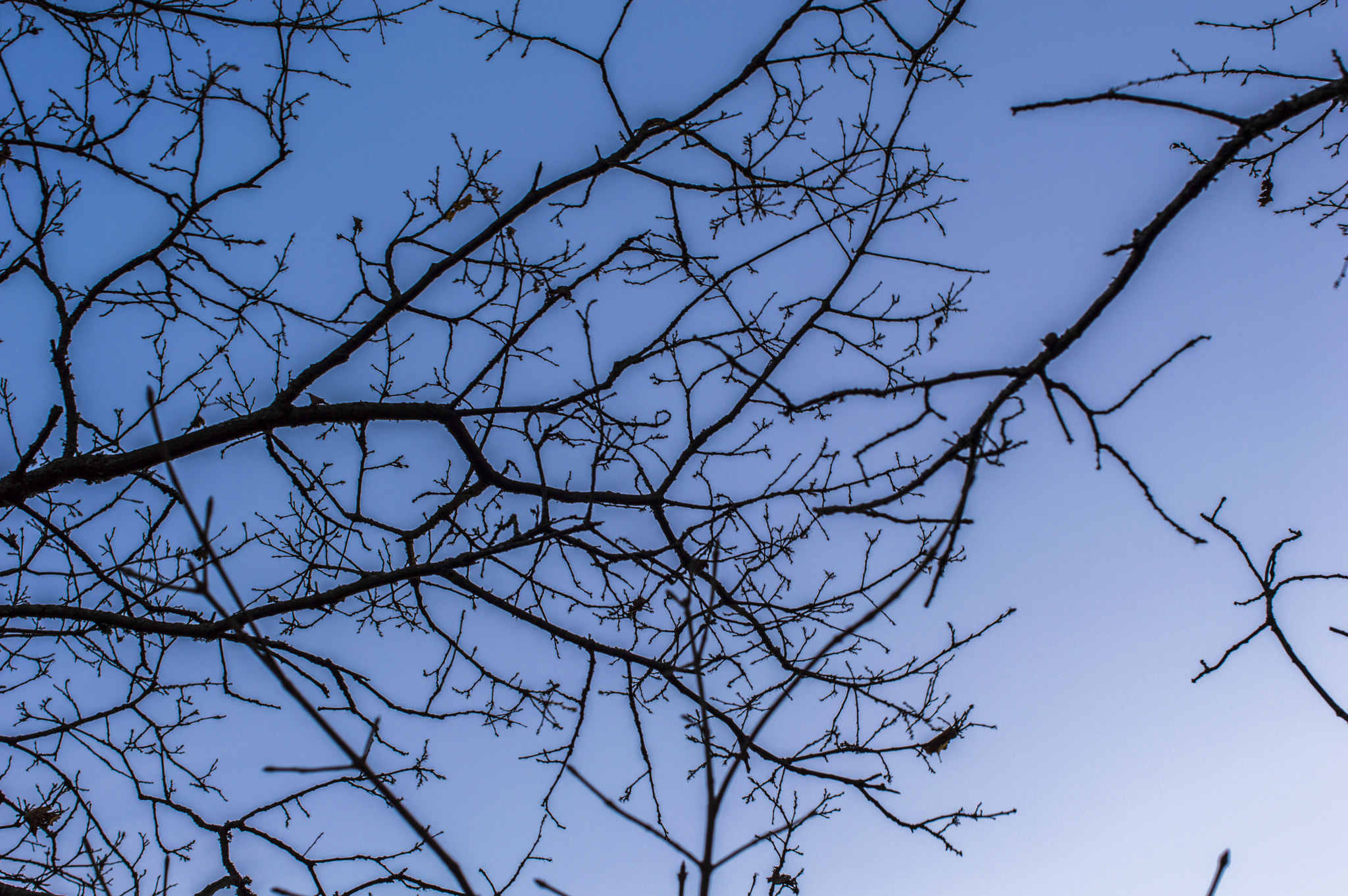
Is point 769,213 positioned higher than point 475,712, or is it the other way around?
point 769,213

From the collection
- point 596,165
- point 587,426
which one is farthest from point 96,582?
point 596,165

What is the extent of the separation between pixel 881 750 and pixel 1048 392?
2.20m

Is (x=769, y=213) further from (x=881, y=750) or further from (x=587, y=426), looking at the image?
(x=881, y=750)

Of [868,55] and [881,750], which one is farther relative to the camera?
[868,55]

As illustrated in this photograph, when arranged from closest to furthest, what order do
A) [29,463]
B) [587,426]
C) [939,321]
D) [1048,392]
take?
1. [1048,392]
2. [29,463]
3. [939,321]
4. [587,426]

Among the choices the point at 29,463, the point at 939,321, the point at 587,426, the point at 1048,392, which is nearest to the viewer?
the point at 1048,392

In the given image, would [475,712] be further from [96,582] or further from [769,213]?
[769,213]

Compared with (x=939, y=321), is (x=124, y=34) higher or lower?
higher

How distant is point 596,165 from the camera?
3779mm

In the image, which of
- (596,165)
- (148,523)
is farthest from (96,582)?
(596,165)

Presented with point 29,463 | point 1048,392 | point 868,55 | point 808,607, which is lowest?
point 1048,392

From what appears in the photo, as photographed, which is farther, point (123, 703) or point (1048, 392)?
point (123, 703)

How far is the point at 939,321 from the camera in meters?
3.59

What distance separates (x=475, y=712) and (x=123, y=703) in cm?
157
